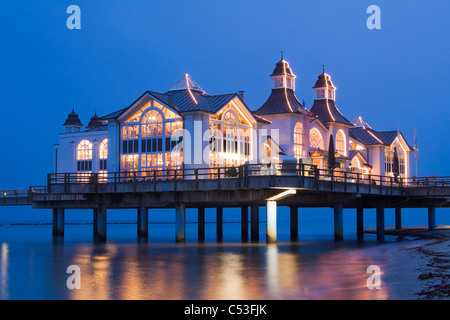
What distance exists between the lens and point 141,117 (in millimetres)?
49781

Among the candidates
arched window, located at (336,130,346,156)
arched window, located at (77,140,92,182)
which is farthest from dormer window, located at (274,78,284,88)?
arched window, located at (77,140,92,182)

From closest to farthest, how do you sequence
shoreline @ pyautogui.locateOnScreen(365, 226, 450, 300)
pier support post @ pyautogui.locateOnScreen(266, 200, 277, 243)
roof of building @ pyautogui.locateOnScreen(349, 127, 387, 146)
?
shoreline @ pyautogui.locateOnScreen(365, 226, 450, 300)
pier support post @ pyautogui.locateOnScreen(266, 200, 277, 243)
roof of building @ pyautogui.locateOnScreen(349, 127, 387, 146)

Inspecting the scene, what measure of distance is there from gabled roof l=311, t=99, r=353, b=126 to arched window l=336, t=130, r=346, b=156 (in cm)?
126

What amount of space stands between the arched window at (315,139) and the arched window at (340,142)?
3.44m

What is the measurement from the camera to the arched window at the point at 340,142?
67.4m

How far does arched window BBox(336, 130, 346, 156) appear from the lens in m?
67.4

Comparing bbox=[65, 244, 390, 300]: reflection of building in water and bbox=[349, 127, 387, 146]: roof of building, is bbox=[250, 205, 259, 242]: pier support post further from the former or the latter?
bbox=[349, 127, 387, 146]: roof of building

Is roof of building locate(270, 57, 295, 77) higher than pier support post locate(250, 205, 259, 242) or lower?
higher

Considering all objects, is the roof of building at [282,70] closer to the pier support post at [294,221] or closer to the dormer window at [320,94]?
the dormer window at [320,94]

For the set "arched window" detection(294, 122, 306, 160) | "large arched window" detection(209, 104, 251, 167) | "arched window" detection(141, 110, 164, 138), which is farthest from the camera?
"arched window" detection(294, 122, 306, 160)

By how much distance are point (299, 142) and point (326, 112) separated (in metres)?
7.96

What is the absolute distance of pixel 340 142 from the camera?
67812 millimetres

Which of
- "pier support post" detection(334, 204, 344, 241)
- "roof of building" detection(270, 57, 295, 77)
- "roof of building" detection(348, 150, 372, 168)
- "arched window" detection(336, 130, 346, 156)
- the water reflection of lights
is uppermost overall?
"roof of building" detection(270, 57, 295, 77)
